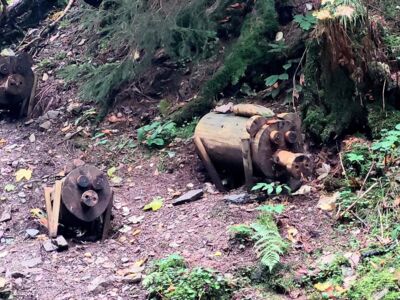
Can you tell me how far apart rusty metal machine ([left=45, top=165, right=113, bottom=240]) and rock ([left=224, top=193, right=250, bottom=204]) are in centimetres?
126

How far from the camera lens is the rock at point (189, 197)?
645cm

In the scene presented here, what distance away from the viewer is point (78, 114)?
9656 mm

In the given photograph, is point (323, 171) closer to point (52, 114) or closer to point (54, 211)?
point (54, 211)

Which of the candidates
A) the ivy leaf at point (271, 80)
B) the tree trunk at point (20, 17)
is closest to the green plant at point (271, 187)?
the ivy leaf at point (271, 80)

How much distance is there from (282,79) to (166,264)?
355cm

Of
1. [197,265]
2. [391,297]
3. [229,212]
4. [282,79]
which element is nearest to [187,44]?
[282,79]

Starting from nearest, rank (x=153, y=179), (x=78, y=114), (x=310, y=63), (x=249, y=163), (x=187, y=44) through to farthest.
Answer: (x=249, y=163)
(x=310, y=63)
(x=153, y=179)
(x=187, y=44)
(x=78, y=114)

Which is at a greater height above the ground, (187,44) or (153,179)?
(187,44)

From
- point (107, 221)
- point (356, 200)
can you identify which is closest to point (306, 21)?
point (356, 200)

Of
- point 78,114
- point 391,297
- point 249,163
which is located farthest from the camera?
point 78,114

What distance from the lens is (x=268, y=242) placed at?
4.93 metres

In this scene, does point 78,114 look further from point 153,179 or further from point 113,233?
point 113,233

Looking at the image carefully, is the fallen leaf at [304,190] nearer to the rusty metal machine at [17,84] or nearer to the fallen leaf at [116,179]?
the fallen leaf at [116,179]

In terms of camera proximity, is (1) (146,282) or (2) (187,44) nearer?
(1) (146,282)
